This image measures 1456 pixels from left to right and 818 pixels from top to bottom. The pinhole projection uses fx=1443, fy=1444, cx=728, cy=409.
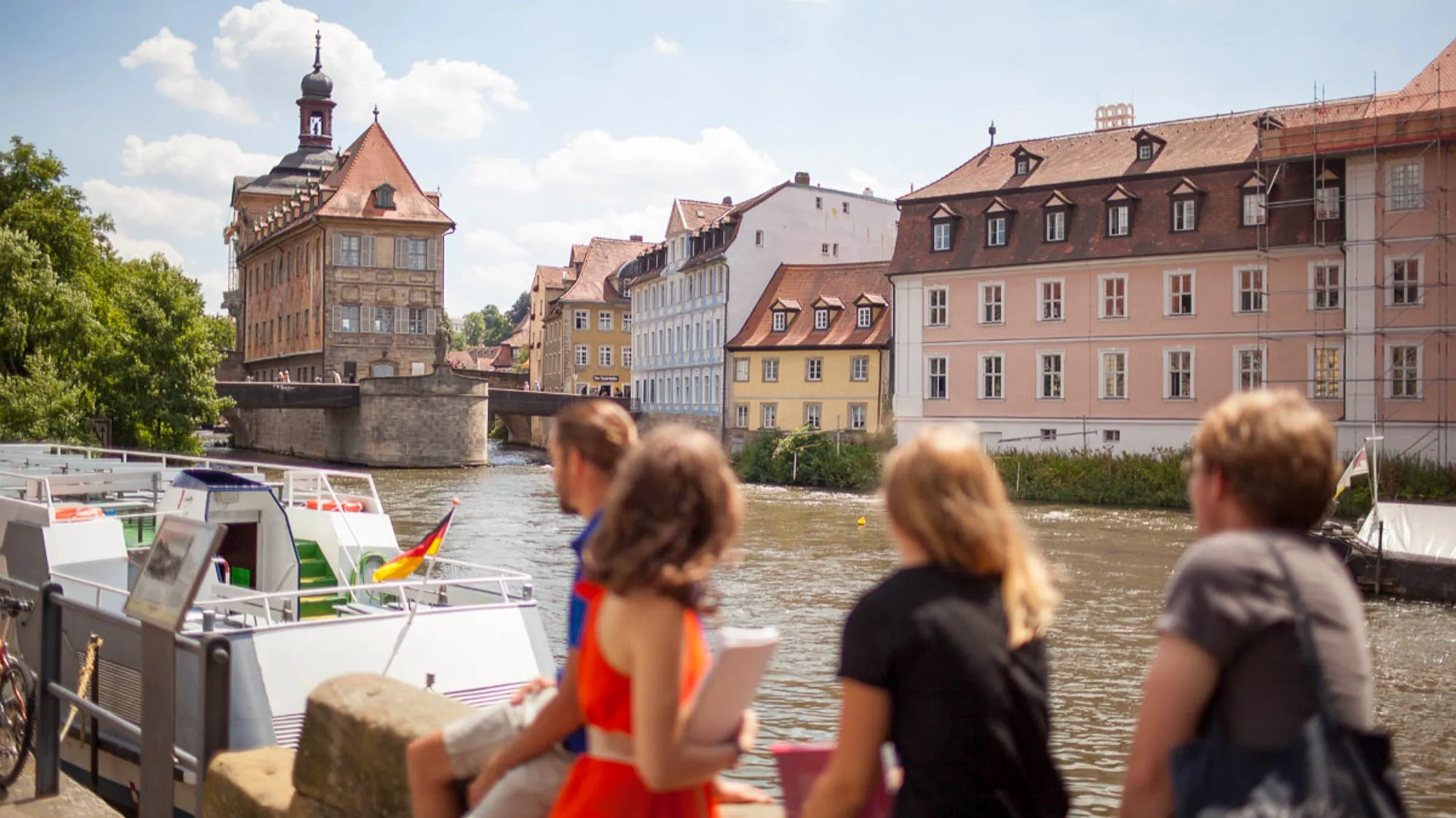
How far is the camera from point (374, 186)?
73.3 meters

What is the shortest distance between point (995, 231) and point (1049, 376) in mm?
5067

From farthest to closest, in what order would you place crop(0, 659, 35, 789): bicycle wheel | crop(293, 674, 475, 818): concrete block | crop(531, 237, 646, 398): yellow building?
crop(531, 237, 646, 398): yellow building
crop(0, 659, 35, 789): bicycle wheel
crop(293, 674, 475, 818): concrete block

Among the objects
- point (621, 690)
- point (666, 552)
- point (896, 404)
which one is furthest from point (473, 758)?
point (896, 404)

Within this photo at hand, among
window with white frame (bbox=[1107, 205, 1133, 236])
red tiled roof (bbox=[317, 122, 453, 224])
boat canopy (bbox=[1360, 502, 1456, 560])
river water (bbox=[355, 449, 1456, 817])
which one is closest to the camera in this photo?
river water (bbox=[355, 449, 1456, 817])

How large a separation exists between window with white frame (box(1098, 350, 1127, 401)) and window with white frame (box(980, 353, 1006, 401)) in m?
3.39

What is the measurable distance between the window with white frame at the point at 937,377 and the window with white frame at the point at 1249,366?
965 cm

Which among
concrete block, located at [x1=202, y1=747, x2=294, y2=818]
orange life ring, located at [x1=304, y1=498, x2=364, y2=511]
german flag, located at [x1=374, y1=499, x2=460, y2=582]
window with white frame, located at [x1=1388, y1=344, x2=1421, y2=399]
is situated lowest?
concrete block, located at [x1=202, y1=747, x2=294, y2=818]

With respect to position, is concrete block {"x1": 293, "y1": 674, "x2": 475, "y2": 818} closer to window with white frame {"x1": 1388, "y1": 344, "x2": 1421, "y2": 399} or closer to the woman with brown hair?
the woman with brown hair

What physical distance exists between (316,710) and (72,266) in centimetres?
4512

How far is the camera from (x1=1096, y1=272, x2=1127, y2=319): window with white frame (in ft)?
140

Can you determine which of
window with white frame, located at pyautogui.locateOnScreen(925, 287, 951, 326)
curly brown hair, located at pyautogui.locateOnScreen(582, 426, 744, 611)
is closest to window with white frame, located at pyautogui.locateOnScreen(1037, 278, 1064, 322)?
window with white frame, located at pyautogui.locateOnScreen(925, 287, 951, 326)

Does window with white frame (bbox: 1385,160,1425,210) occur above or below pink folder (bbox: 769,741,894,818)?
above

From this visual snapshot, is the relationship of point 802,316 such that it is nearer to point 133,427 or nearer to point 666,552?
point 133,427

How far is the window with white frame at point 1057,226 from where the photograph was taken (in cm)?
4412
